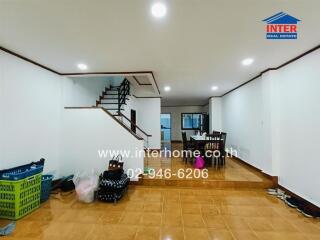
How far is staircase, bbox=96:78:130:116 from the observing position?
→ 5832 millimetres

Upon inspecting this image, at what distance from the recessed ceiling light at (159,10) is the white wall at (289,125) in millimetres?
2515

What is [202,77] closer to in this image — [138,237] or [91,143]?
[91,143]

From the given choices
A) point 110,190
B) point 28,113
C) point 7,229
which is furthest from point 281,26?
point 7,229

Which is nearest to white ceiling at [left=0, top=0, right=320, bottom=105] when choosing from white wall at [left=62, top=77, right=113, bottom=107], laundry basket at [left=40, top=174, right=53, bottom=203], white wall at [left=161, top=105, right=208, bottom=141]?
white wall at [left=62, top=77, right=113, bottom=107]

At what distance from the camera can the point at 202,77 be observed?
4809 millimetres

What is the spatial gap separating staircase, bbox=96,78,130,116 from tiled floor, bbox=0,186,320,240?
2880mm

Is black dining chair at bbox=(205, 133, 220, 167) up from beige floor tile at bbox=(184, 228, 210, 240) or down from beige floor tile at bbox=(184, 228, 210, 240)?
up

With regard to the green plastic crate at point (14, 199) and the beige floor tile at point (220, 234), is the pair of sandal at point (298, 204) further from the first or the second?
the green plastic crate at point (14, 199)

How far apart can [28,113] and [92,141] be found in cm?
136

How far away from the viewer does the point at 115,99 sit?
6.34 metres

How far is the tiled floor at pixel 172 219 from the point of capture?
7.68 feet

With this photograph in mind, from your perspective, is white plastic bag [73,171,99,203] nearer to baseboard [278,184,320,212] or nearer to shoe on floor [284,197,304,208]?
shoe on floor [284,197,304,208]

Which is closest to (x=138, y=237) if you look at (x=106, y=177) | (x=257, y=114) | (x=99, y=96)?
(x=106, y=177)

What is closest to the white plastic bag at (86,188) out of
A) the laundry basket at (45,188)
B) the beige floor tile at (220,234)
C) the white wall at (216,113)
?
the laundry basket at (45,188)
